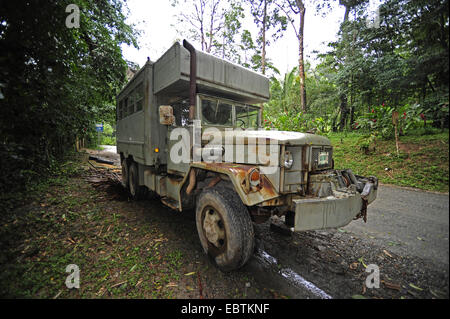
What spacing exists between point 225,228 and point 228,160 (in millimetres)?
881

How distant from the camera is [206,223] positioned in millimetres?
2396

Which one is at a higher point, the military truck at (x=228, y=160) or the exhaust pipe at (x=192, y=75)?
the exhaust pipe at (x=192, y=75)

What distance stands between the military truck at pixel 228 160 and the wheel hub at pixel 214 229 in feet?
0.04

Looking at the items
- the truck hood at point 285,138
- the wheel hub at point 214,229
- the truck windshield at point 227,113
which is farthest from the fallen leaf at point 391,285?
the truck windshield at point 227,113

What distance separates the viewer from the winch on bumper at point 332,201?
178 centimetres

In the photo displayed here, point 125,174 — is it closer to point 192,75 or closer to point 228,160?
point 192,75

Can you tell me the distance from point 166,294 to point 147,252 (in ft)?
2.88

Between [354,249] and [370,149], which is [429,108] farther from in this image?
[354,249]

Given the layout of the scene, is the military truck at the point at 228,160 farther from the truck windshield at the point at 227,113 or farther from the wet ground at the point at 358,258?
the wet ground at the point at 358,258

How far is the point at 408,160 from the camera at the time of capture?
64.1 inches

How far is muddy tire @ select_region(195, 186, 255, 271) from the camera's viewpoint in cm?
204

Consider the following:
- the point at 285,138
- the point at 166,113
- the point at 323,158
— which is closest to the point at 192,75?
the point at 166,113
